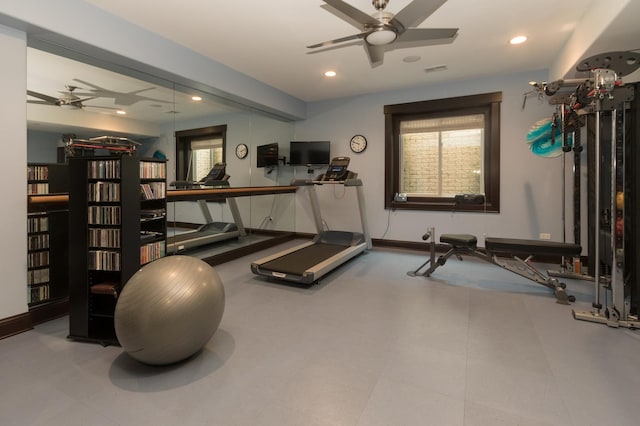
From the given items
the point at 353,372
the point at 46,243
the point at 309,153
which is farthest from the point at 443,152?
the point at 46,243

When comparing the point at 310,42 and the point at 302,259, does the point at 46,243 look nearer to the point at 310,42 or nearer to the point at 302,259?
the point at 302,259

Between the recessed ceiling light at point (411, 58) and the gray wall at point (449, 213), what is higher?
the recessed ceiling light at point (411, 58)

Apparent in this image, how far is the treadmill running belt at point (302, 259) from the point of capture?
396cm

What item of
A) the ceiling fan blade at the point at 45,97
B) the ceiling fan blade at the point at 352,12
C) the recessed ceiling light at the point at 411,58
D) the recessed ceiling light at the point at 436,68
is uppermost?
the recessed ceiling light at the point at 436,68

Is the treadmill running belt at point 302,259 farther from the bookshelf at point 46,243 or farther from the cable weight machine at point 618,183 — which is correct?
the cable weight machine at point 618,183

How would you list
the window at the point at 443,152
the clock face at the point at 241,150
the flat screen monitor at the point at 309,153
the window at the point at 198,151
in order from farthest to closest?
the flat screen monitor at the point at 309,153 < the clock face at the point at 241,150 < the window at the point at 443,152 < the window at the point at 198,151

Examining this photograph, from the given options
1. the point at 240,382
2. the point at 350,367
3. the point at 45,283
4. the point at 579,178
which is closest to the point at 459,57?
the point at 579,178

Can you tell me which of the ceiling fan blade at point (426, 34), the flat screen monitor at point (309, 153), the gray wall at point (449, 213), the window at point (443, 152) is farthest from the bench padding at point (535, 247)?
the flat screen monitor at point (309, 153)

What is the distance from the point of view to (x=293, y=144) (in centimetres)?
654

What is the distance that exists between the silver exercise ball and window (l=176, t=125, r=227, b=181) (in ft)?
8.87

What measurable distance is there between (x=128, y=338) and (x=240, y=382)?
744 millimetres

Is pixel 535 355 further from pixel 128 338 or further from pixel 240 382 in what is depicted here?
pixel 128 338

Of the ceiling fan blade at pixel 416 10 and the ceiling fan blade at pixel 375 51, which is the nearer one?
the ceiling fan blade at pixel 416 10

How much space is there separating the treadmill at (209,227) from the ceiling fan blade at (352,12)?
121 inches
